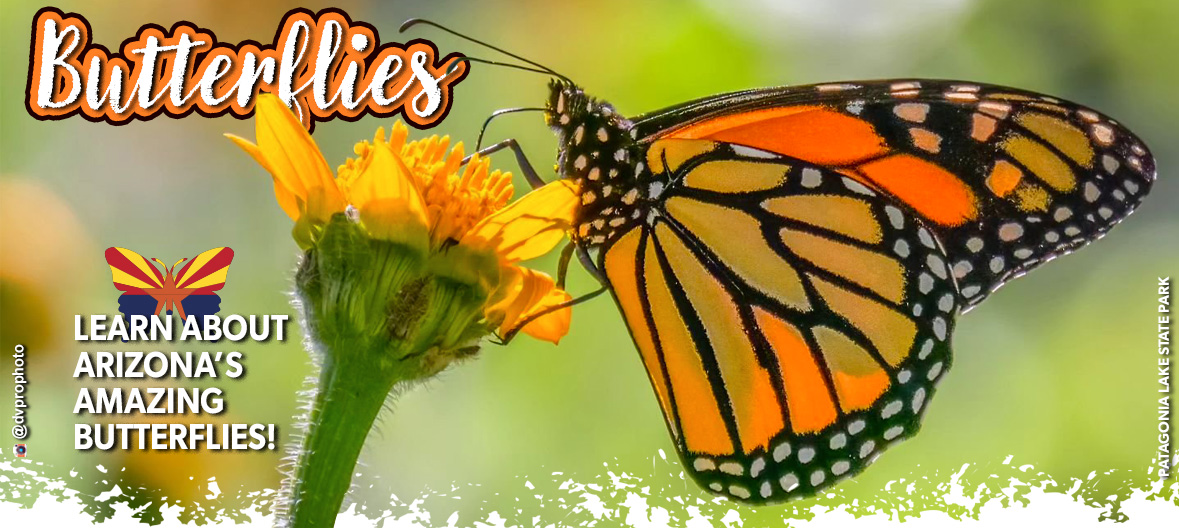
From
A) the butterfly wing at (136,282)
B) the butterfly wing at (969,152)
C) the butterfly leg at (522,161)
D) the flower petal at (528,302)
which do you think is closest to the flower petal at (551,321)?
the flower petal at (528,302)

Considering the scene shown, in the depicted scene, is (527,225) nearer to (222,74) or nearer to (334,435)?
(334,435)

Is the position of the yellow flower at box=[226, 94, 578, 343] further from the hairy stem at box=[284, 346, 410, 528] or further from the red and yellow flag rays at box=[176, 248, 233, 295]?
the red and yellow flag rays at box=[176, 248, 233, 295]

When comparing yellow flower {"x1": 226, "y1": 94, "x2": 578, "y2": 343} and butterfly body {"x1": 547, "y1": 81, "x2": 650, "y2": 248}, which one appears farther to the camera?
butterfly body {"x1": 547, "y1": 81, "x2": 650, "y2": 248}

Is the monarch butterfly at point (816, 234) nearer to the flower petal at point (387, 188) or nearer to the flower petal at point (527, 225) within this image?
the flower petal at point (527, 225)

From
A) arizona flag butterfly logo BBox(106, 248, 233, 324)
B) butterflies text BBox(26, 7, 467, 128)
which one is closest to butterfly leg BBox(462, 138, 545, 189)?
butterflies text BBox(26, 7, 467, 128)

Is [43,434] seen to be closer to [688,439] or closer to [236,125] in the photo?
[236,125]

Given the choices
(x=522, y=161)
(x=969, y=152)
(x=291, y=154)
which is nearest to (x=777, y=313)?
(x=969, y=152)
